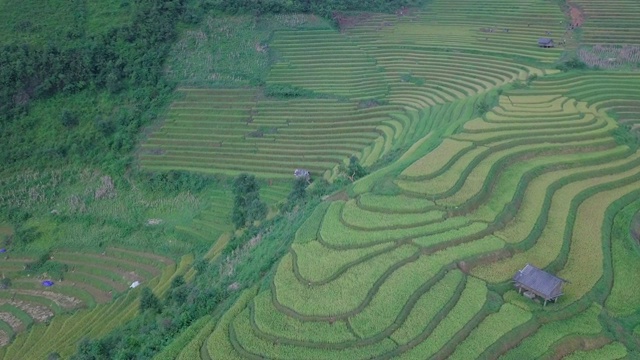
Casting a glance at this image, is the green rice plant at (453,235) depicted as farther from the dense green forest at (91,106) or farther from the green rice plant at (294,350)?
the dense green forest at (91,106)

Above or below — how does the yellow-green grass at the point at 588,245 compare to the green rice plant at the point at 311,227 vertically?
above

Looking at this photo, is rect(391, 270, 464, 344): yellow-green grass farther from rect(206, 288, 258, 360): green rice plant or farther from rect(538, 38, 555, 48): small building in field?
rect(538, 38, 555, 48): small building in field

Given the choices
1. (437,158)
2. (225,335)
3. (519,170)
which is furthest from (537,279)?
(225,335)

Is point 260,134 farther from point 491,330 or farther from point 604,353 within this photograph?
point 604,353

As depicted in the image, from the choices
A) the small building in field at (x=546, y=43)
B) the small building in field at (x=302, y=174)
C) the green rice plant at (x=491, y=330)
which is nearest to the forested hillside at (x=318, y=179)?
the green rice plant at (x=491, y=330)

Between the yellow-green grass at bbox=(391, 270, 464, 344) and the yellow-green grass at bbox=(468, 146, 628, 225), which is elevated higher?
the yellow-green grass at bbox=(468, 146, 628, 225)

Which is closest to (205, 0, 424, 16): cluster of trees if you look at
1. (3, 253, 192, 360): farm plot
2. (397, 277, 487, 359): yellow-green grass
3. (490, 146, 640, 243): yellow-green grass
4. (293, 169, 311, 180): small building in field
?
(293, 169, 311, 180): small building in field
